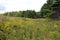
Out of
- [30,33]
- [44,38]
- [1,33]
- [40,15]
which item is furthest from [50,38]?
[40,15]

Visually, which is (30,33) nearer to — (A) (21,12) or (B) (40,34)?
(B) (40,34)

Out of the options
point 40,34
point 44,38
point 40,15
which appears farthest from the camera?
point 40,15

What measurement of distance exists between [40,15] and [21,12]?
8.91 feet

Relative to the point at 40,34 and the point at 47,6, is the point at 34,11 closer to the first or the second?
the point at 47,6

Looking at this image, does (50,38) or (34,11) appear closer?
(50,38)

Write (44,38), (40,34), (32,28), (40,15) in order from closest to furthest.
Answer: (44,38) → (40,34) → (32,28) → (40,15)

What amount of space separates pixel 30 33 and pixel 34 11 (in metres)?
11.3

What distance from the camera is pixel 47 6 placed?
29344 millimetres

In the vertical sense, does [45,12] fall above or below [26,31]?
above

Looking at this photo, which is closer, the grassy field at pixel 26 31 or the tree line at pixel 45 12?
the grassy field at pixel 26 31

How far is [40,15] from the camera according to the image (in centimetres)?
→ 2859

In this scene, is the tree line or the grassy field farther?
the tree line

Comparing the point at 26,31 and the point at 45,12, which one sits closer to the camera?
the point at 26,31

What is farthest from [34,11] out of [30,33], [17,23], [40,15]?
[30,33]
